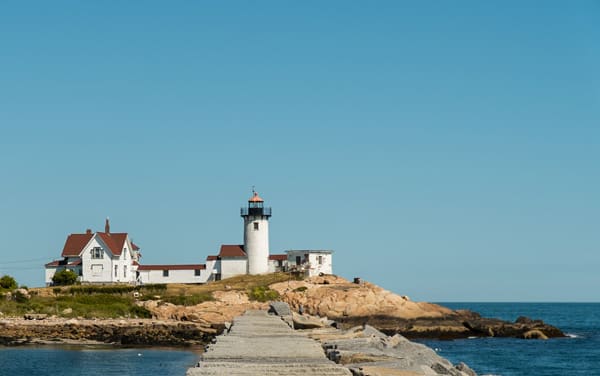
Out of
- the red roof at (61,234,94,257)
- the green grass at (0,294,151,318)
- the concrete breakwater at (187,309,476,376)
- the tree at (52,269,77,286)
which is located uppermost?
the red roof at (61,234,94,257)

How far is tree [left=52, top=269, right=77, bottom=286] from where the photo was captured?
60875mm

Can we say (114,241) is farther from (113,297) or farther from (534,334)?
(534,334)

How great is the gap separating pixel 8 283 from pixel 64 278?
3.68 meters

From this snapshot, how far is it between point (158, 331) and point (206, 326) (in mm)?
2837

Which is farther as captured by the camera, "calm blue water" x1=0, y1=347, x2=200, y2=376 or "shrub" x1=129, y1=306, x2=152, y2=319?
"shrub" x1=129, y1=306, x2=152, y2=319

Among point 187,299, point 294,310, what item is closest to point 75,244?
point 187,299

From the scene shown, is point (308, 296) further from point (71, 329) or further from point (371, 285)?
point (71, 329)

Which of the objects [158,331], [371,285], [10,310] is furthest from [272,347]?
[371,285]

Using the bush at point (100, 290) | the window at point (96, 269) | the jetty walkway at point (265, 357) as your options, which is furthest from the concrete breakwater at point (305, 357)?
the window at point (96, 269)

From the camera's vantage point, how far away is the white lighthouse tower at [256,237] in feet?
218

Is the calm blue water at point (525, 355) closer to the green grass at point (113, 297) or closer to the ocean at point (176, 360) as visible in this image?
the ocean at point (176, 360)

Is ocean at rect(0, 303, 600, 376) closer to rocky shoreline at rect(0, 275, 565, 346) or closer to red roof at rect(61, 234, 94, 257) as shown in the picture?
rocky shoreline at rect(0, 275, 565, 346)

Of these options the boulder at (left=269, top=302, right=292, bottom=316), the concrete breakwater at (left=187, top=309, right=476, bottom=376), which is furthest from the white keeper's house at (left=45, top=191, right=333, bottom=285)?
the concrete breakwater at (left=187, top=309, right=476, bottom=376)

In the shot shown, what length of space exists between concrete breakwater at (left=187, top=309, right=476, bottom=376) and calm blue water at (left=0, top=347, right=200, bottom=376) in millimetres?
7903
